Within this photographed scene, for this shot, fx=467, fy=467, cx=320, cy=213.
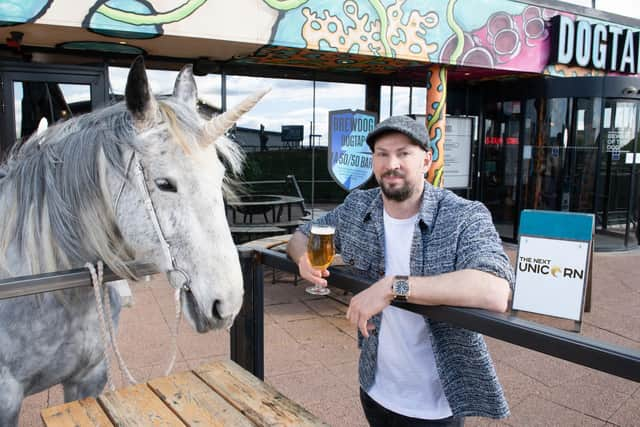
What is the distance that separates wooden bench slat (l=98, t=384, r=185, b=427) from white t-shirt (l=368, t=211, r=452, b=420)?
78cm

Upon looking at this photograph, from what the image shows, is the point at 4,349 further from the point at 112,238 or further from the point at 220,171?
the point at 220,171

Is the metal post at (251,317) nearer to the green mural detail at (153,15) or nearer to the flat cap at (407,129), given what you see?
the flat cap at (407,129)

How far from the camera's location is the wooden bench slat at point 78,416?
136cm

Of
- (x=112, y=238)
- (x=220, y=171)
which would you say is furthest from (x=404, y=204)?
(x=112, y=238)

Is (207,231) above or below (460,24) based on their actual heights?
below

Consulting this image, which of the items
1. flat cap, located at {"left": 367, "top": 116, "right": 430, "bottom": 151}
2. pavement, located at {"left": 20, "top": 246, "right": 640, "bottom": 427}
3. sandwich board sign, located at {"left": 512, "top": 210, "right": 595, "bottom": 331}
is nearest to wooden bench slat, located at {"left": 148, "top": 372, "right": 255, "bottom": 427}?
flat cap, located at {"left": 367, "top": 116, "right": 430, "bottom": 151}

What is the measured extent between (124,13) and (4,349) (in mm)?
4098

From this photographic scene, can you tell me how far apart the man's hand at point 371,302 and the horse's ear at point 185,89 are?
1.04 meters

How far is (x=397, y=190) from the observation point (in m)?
1.74

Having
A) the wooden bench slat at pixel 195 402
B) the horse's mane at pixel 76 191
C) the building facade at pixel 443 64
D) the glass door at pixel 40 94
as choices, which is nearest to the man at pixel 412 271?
the wooden bench slat at pixel 195 402

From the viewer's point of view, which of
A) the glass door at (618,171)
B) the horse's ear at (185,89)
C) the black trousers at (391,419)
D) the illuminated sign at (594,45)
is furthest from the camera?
the glass door at (618,171)

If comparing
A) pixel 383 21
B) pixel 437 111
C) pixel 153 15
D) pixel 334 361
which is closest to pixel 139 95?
pixel 334 361

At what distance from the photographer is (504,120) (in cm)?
883

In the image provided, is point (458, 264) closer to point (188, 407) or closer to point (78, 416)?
point (188, 407)
